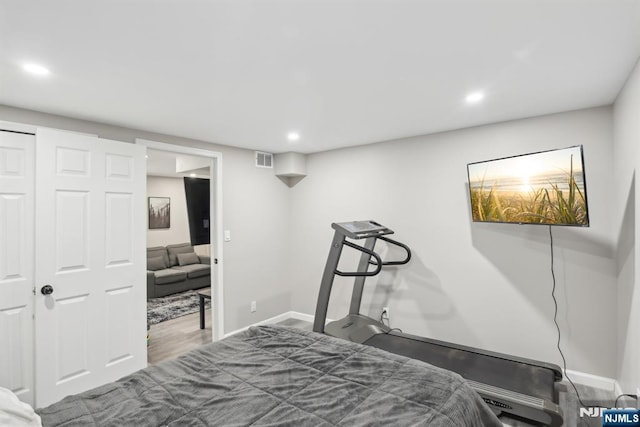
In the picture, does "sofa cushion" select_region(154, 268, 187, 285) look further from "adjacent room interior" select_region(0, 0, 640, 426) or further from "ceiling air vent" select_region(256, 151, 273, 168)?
"ceiling air vent" select_region(256, 151, 273, 168)

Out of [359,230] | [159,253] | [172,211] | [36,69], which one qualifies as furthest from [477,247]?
[172,211]

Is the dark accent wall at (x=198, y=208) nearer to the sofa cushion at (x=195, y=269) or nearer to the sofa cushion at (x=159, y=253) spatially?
the sofa cushion at (x=195, y=269)

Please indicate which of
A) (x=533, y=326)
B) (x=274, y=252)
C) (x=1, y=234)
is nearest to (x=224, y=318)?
(x=274, y=252)

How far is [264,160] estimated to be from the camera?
4.39 m

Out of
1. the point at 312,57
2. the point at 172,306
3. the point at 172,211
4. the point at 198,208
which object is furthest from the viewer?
the point at 172,211

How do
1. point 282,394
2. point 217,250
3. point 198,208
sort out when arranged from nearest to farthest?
1. point 282,394
2. point 217,250
3. point 198,208

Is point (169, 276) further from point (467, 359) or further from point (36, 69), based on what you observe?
point (467, 359)

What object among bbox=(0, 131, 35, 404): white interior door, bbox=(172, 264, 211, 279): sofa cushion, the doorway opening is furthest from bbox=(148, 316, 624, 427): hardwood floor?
bbox=(172, 264, 211, 279): sofa cushion

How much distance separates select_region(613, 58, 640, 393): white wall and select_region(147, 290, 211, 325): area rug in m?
4.76

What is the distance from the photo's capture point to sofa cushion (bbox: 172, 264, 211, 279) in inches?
251

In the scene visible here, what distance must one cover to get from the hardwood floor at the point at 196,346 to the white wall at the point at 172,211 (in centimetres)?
284

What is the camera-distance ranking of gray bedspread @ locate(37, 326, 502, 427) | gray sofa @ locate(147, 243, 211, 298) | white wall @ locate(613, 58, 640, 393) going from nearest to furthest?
gray bedspread @ locate(37, 326, 502, 427) < white wall @ locate(613, 58, 640, 393) < gray sofa @ locate(147, 243, 211, 298)

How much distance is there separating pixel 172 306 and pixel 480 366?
461cm

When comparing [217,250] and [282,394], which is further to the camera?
[217,250]
